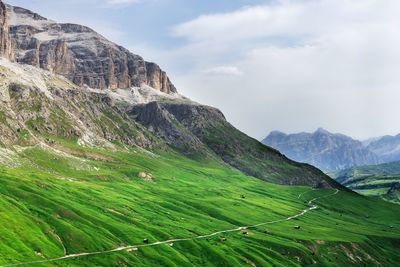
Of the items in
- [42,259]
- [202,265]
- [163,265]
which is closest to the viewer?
[42,259]

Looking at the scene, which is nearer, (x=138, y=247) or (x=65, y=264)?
(x=65, y=264)

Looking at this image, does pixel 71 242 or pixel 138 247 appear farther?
pixel 138 247

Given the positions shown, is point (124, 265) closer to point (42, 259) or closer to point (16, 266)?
point (42, 259)

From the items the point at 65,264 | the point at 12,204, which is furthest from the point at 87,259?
the point at 12,204

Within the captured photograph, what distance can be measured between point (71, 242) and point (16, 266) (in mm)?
33752

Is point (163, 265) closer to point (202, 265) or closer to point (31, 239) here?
point (202, 265)

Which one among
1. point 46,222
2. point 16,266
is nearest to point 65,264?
point 16,266

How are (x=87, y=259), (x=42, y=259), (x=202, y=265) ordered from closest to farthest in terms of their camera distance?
(x=42, y=259) < (x=87, y=259) < (x=202, y=265)

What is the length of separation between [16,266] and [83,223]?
5684 cm

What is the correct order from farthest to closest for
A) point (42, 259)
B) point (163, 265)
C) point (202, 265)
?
1. point (202, 265)
2. point (163, 265)
3. point (42, 259)

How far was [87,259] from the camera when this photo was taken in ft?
544

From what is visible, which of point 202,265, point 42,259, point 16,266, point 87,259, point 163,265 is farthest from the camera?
point 202,265

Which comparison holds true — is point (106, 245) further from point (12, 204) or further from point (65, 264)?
point (12, 204)

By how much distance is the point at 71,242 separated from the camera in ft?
578
